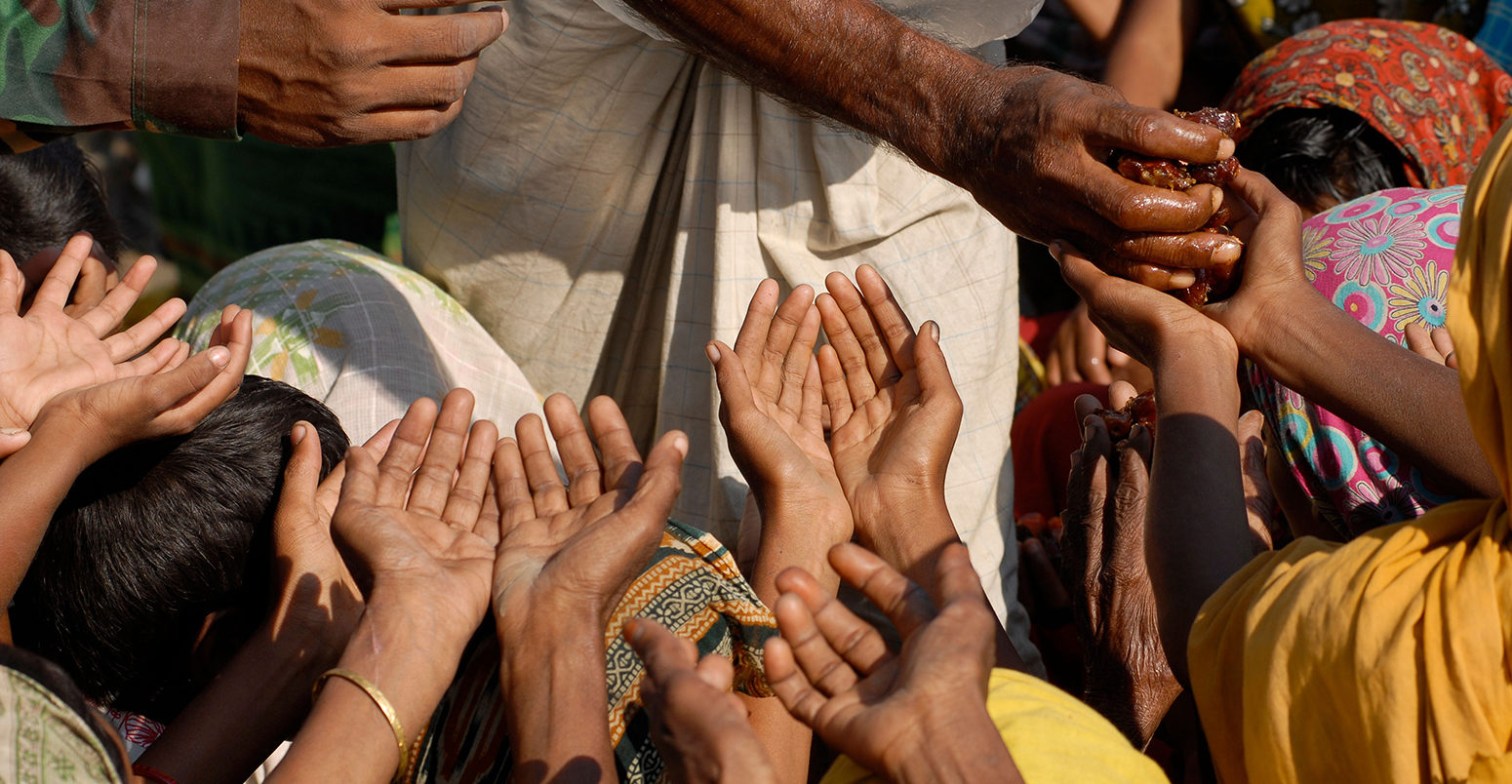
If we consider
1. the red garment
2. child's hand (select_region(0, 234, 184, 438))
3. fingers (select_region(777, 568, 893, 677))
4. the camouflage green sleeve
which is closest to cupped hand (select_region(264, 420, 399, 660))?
child's hand (select_region(0, 234, 184, 438))

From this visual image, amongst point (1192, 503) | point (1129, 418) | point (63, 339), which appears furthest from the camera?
point (1129, 418)

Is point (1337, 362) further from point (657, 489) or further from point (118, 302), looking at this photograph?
point (118, 302)

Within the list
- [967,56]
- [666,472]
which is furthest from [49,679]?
[967,56]

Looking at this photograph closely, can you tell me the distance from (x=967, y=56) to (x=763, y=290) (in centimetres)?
55

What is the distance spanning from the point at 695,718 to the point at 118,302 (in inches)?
58.4

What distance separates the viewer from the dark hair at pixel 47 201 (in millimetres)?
2578

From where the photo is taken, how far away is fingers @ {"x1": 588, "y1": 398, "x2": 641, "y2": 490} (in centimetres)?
172

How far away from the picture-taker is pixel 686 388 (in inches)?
102

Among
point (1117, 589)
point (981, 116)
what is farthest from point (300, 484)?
point (1117, 589)

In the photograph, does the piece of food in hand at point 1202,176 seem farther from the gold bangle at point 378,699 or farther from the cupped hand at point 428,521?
the gold bangle at point 378,699

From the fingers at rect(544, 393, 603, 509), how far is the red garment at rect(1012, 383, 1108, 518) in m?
1.64

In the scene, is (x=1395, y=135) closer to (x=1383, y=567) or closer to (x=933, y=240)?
(x=933, y=240)

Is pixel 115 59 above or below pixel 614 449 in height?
above

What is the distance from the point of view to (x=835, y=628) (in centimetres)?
133
